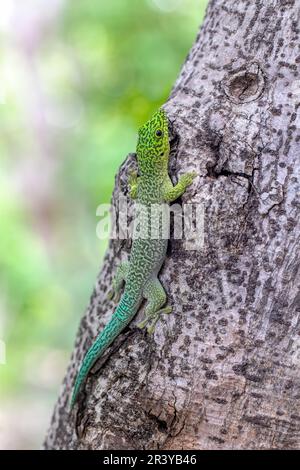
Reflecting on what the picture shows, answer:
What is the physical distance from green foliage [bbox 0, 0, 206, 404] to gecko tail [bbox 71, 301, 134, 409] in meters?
1.99

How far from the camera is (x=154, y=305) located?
1.99 meters

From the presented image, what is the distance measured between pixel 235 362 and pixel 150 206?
70cm

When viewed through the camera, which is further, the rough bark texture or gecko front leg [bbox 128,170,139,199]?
gecko front leg [bbox 128,170,139,199]

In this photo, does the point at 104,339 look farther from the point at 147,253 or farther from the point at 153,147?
the point at 153,147

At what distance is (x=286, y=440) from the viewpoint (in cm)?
182

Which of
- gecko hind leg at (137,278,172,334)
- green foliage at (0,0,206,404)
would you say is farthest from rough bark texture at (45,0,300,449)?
green foliage at (0,0,206,404)

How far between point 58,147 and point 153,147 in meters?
4.52

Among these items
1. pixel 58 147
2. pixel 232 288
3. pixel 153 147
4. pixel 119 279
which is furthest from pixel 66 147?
pixel 232 288

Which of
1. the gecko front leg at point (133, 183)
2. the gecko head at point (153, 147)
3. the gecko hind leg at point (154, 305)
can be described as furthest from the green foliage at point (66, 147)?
the gecko hind leg at point (154, 305)

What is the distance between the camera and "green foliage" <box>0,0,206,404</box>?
4828 millimetres

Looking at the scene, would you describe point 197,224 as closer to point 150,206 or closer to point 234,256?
point 234,256

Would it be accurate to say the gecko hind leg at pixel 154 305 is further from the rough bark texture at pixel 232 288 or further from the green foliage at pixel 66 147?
the green foliage at pixel 66 147

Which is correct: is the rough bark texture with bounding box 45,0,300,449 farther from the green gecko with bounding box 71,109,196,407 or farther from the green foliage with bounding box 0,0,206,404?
the green foliage with bounding box 0,0,206,404

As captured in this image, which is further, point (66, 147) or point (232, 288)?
point (66, 147)
